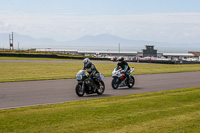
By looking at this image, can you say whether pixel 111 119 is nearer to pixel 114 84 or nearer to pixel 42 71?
pixel 114 84

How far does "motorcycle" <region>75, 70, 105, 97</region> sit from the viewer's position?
16097mm

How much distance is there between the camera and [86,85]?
16.6m

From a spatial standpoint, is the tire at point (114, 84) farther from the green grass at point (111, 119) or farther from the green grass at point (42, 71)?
the green grass at point (42, 71)

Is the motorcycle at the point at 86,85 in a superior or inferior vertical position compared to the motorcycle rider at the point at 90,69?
inferior

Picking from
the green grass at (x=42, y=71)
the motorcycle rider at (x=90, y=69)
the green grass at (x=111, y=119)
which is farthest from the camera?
the green grass at (x=42, y=71)

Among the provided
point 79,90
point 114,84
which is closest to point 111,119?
point 79,90

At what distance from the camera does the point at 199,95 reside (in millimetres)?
15156

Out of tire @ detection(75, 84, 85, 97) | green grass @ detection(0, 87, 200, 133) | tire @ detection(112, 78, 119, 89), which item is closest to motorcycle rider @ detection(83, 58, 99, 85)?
tire @ detection(75, 84, 85, 97)

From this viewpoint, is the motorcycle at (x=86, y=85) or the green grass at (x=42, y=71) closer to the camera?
the motorcycle at (x=86, y=85)

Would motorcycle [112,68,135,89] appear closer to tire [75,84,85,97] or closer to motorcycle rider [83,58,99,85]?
motorcycle rider [83,58,99,85]

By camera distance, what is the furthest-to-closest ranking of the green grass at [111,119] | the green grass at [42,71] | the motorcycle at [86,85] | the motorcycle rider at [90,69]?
the green grass at [42,71] → the motorcycle rider at [90,69] → the motorcycle at [86,85] → the green grass at [111,119]

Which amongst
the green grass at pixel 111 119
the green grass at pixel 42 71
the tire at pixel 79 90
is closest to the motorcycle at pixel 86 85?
the tire at pixel 79 90

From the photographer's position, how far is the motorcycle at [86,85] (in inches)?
634

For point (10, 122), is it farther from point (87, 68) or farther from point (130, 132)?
point (87, 68)
